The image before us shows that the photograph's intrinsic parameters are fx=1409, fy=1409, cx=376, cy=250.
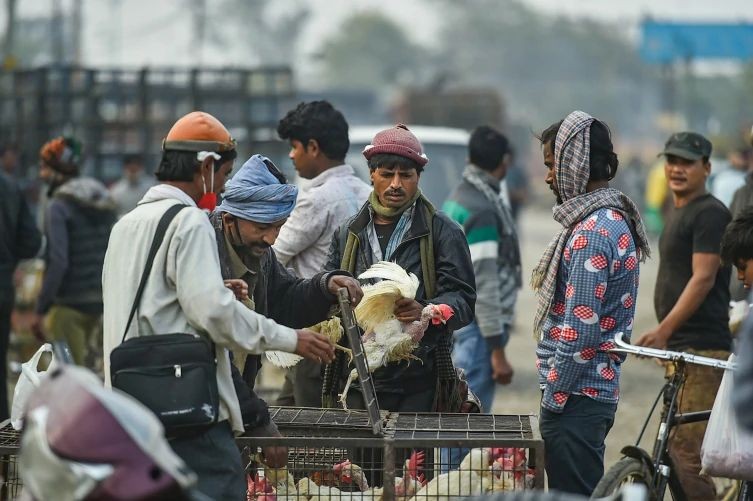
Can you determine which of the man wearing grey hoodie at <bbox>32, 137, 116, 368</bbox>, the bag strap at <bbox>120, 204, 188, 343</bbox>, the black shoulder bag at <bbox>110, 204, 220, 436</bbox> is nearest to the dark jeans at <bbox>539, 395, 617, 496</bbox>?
the black shoulder bag at <bbox>110, 204, 220, 436</bbox>

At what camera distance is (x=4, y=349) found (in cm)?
1002

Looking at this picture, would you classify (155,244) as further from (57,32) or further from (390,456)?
(57,32)

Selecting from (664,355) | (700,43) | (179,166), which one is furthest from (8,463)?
(700,43)

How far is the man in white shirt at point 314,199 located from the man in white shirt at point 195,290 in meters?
2.27

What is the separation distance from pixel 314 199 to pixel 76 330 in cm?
437

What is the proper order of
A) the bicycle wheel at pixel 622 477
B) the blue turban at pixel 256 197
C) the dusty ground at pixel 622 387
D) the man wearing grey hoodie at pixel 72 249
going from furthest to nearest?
the dusty ground at pixel 622 387, the man wearing grey hoodie at pixel 72 249, the blue turban at pixel 256 197, the bicycle wheel at pixel 622 477

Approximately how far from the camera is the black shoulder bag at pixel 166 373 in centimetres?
464

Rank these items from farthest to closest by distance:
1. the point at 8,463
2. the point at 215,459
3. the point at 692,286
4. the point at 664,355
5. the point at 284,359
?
the point at 692,286
the point at 284,359
the point at 664,355
the point at 8,463
the point at 215,459

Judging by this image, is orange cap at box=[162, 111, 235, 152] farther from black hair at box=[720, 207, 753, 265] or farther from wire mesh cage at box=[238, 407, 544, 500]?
black hair at box=[720, 207, 753, 265]

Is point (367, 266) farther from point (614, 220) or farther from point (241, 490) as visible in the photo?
point (241, 490)

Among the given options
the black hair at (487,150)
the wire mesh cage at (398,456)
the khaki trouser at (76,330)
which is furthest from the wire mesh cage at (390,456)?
the khaki trouser at (76,330)

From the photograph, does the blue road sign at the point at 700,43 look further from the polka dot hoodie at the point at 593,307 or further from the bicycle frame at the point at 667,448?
the polka dot hoodie at the point at 593,307

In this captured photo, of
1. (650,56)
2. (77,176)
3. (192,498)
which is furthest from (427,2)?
(192,498)

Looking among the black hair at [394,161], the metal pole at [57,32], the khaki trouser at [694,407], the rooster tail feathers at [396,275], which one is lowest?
the khaki trouser at [694,407]
